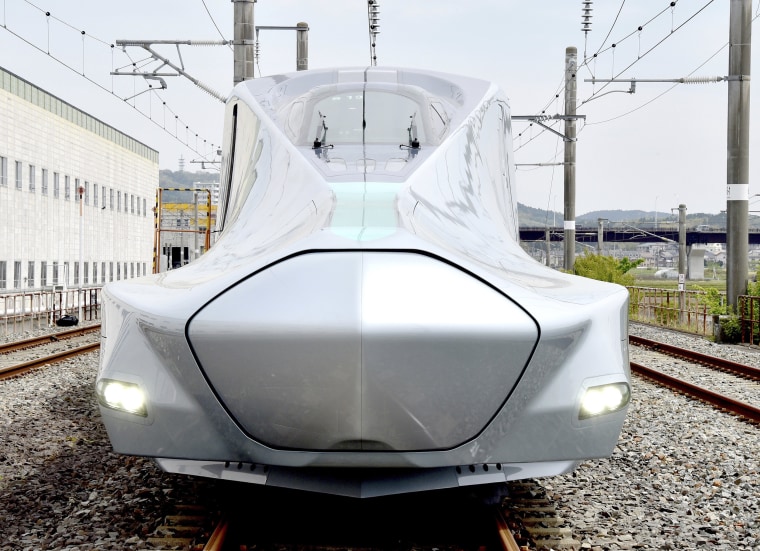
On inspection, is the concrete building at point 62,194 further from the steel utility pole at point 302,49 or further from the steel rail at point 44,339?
the steel utility pole at point 302,49

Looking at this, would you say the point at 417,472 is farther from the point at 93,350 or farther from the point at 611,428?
the point at 93,350

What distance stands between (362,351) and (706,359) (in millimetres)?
12379

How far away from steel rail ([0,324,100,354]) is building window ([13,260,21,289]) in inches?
556

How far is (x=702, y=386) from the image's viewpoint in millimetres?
11039

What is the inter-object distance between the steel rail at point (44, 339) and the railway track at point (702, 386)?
11752 millimetres

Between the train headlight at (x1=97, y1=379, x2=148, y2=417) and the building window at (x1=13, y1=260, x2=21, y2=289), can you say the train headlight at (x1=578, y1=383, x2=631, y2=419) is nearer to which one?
the train headlight at (x1=97, y1=379, x2=148, y2=417)

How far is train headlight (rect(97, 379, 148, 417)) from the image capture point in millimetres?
3375

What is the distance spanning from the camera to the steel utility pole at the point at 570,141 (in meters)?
29.9

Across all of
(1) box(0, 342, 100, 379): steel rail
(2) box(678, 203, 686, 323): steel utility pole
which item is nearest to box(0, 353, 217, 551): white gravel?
(1) box(0, 342, 100, 379): steel rail

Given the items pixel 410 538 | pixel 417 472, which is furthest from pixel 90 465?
pixel 417 472

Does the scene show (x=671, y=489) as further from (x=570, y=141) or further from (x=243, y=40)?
(x=570, y=141)

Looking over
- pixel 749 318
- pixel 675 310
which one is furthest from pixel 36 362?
pixel 675 310

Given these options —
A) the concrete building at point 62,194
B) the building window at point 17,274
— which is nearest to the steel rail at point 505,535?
the concrete building at point 62,194

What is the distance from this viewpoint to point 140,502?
15.8 feet
